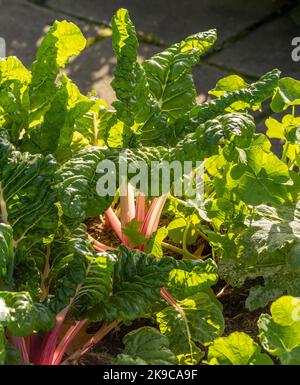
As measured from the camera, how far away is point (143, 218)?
275 cm

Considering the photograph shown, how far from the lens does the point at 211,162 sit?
2717 mm

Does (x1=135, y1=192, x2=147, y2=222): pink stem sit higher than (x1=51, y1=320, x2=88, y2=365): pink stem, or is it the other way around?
(x1=135, y1=192, x2=147, y2=222): pink stem

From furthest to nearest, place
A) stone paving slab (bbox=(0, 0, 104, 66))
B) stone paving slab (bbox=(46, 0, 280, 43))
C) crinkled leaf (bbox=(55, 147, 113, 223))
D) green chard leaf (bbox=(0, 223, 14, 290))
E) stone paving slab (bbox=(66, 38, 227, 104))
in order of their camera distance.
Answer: stone paving slab (bbox=(46, 0, 280, 43))
stone paving slab (bbox=(0, 0, 104, 66))
stone paving slab (bbox=(66, 38, 227, 104))
crinkled leaf (bbox=(55, 147, 113, 223))
green chard leaf (bbox=(0, 223, 14, 290))

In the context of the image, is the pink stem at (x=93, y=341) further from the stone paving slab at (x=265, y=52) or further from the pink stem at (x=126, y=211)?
the stone paving slab at (x=265, y=52)

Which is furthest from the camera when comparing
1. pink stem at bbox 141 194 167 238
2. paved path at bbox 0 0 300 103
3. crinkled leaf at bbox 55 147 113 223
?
paved path at bbox 0 0 300 103

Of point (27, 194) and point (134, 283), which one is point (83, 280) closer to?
point (134, 283)

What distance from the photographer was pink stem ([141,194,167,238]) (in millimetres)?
2707

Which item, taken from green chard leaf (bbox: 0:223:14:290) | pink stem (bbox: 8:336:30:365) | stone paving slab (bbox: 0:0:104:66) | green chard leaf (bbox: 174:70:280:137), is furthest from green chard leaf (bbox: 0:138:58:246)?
stone paving slab (bbox: 0:0:104:66)

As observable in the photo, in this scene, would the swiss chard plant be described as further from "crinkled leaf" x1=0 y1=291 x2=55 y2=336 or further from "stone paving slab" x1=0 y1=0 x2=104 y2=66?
"stone paving slab" x1=0 y1=0 x2=104 y2=66

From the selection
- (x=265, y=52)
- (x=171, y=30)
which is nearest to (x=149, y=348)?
(x=265, y=52)

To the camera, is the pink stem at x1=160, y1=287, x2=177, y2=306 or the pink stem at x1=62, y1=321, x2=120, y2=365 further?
the pink stem at x1=160, y1=287, x2=177, y2=306

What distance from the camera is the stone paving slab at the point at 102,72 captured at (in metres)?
4.20

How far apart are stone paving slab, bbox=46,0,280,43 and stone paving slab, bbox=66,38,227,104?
0.23 m

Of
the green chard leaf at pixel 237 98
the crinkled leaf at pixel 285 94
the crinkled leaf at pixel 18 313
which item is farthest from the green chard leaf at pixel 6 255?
the crinkled leaf at pixel 285 94
